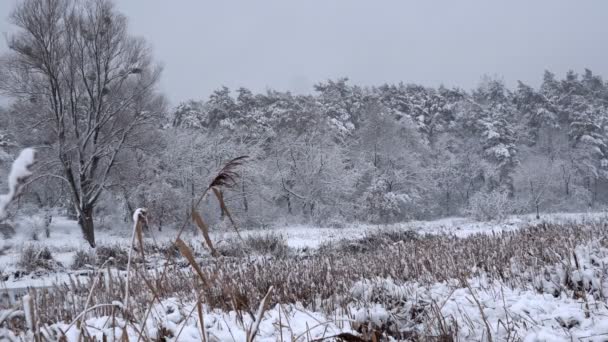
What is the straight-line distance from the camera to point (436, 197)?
42.3 meters

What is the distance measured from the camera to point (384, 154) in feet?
120

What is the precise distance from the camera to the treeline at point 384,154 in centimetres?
3047

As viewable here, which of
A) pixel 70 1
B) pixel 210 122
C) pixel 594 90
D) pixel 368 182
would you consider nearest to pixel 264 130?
pixel 210 122

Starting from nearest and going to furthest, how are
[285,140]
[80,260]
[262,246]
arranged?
[80,260] < [262,246] < [285,140]

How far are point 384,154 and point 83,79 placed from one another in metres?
25.3

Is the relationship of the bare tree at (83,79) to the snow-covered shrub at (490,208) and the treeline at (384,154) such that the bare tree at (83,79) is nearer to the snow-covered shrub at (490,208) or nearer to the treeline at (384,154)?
the treeline at (384,154)

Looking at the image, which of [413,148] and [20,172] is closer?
[20,172]

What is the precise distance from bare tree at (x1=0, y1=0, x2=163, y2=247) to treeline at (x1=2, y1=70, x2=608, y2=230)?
539 cm

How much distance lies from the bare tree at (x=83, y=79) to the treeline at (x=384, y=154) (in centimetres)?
539

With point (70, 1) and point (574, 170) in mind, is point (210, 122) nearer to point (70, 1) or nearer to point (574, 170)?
point (70, 1)

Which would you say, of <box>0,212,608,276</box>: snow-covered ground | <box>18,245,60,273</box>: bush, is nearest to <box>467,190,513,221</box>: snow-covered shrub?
<box>0,212,608,276</box>: snow-covered ground

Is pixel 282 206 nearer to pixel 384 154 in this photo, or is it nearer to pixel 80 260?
pixel 384 154

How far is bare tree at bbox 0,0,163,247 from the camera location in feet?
53.8

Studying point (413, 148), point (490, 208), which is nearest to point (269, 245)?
point (490, 208)
